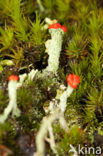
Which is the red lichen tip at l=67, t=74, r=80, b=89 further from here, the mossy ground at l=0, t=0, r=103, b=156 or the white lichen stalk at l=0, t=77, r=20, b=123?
the white lichen stalk at l=0, t=77, r=20, b=123

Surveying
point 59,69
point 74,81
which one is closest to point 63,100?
point 74,81

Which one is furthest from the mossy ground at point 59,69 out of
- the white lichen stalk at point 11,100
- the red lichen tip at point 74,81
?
the red lichen tip at point 74,81

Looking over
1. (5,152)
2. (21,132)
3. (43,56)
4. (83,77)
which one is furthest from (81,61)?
(5,152)

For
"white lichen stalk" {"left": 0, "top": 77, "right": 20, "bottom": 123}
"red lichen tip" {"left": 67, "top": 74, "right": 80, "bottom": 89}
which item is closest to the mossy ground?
"white lichen stalk" {"left": 0, "top": 77, "right": 20, "bottom": 123}

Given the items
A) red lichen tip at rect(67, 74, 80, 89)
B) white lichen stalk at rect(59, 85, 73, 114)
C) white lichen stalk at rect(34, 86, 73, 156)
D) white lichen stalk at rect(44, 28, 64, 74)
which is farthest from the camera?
white lichen stalk at rect(44, 28, 64, 74)

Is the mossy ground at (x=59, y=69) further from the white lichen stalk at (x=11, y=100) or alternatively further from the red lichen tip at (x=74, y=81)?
the red lichen tip at (x=74, y=81)

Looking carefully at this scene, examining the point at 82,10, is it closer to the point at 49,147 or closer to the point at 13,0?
the point at 13,0
